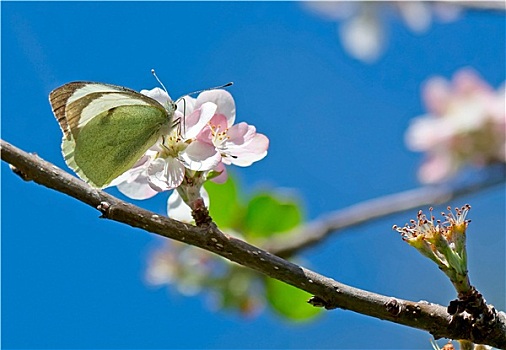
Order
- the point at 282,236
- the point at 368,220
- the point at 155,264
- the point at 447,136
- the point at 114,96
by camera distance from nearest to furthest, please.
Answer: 1. the point at 114,96
2. the point at 368,220
3. the point at 282,236
4. the point at 155,264
5. the point at 447,136

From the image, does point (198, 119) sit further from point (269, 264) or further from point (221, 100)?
point (269, 264)

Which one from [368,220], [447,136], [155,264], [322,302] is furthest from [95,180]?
[447,136]

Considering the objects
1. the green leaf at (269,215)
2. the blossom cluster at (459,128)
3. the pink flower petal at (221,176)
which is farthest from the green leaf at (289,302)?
the pink flower petal at (221,176)

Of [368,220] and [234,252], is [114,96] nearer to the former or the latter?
[234,252]

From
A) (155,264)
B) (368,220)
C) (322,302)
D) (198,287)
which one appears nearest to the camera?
(322,302)

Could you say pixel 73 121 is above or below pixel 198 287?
below

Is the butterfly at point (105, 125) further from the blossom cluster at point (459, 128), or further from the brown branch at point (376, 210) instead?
the blossom cluster at point (459, 128)

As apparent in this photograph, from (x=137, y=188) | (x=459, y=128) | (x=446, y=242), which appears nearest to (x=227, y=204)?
(x=459, y=128)

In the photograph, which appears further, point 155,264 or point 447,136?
point 447,136
